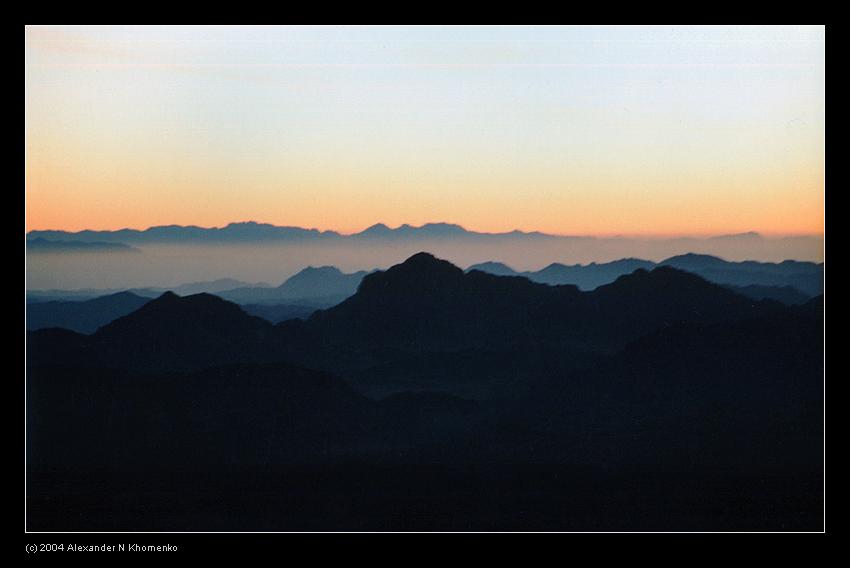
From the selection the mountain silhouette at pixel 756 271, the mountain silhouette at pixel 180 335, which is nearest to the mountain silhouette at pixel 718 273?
the mountain silhouette at pixel 756 271

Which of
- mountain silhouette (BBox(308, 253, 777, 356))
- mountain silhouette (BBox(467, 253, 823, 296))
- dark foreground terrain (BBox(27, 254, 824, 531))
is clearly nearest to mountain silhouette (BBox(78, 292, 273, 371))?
dark foreground terrain (BBox(27, 254, 824, 531))

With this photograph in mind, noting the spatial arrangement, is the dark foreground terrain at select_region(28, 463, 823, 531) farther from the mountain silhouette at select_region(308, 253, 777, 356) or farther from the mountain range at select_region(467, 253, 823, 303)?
the mountain range at select_region(467, 253, 823, 303)

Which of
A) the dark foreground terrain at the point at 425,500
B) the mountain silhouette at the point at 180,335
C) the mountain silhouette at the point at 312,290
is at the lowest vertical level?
the dark foreground terrain at the point at 425,500

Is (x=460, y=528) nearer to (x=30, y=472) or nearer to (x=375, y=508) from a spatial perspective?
(x=375, y=508)

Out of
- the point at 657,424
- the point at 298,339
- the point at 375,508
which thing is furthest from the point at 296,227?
the point at 657,424

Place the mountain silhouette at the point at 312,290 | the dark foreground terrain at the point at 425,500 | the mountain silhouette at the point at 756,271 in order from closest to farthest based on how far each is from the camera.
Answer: the dark foreground terrain at the point at 425,500
the mountain silhouette at the point at 756,271
the mountain silhouette at the point at 312,290

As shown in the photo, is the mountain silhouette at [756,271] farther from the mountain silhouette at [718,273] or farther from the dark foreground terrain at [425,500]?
the dark foreground terrain at [425,500]

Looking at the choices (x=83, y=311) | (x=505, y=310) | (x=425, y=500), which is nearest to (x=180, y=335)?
(x=83, y=311)

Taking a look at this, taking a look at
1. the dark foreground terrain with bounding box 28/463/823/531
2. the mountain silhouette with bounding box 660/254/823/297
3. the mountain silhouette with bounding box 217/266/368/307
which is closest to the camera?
the dark foreground terrain with bounding box 28/463/823/531

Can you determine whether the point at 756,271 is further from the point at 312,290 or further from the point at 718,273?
the point at 312,290
